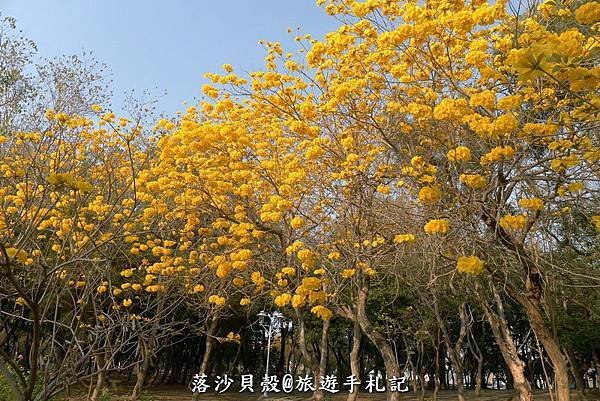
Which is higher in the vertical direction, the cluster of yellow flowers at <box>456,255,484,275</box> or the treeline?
the treeline

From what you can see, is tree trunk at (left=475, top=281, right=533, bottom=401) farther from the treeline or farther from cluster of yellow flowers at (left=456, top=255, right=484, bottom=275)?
cluster of yellow flowers at (left=456, top=255, right=484, bottom=275)

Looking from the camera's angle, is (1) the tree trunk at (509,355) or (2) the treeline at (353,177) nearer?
(2) the treeline at (353,177)

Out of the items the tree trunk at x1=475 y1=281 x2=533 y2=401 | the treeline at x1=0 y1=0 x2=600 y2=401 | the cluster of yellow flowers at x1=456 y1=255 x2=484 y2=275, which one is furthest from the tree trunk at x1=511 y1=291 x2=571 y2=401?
the tree trunk at x1=475 y1=281 x2=533 y2=401

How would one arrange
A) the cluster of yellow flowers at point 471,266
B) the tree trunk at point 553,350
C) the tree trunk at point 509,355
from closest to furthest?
1. the cluster of yellow flowers at point 471,266
2. the tree trunk at point 553,350
3. the tree trunk at point 509,355

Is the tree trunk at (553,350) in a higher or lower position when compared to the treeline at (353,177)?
lower

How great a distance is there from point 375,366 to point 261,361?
447cm

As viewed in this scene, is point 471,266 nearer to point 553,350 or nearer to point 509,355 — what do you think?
point 553,350

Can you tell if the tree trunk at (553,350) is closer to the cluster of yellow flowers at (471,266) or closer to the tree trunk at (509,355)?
the cluster of yellow flowers at (471,266)

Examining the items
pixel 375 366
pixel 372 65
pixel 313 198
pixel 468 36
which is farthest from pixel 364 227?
pixel 375 366

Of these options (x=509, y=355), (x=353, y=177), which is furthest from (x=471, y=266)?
(x=509, y=355)

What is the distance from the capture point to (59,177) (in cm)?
167

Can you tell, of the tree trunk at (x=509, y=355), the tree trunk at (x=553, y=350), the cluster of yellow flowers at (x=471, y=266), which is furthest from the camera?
the tree trunk at (x=509, y=355)

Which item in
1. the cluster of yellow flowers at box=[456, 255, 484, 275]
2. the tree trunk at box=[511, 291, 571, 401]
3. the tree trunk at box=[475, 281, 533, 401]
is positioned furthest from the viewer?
the tree trunk at box=[475, 281, 533, 401]

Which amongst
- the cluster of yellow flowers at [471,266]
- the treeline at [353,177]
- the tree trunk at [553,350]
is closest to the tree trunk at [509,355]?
the treeline at [353,177]
